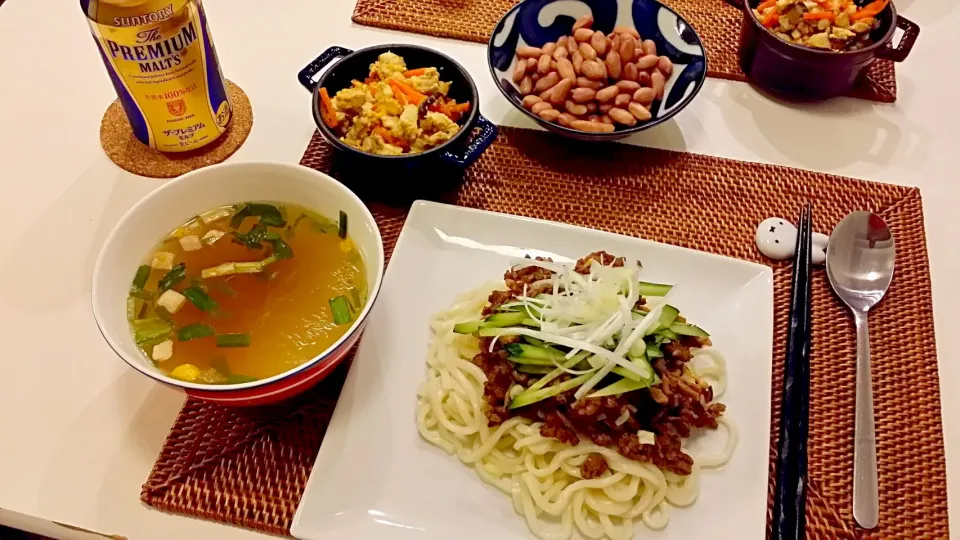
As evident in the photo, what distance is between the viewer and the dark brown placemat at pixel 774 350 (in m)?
1.08

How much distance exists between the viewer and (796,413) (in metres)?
1.13

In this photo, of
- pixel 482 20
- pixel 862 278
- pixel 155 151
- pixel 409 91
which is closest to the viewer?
pixel 862 278

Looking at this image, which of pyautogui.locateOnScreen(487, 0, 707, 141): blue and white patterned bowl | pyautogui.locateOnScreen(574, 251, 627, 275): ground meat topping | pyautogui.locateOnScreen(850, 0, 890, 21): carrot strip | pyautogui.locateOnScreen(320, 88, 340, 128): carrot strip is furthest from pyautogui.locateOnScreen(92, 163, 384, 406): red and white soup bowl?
pyautogui.locateOnScreen(850, 0, 890, 21): carrot strip

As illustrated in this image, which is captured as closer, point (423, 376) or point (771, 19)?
point (423, 376)

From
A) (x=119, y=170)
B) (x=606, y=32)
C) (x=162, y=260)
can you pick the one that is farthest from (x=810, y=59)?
(x=119, y=170)

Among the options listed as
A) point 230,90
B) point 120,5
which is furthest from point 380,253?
point 230,90

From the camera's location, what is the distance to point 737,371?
1180mm

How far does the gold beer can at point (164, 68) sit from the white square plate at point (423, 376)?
523 mm

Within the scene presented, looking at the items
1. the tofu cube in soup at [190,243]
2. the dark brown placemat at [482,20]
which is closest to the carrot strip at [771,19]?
the dark brown placemat at [482,20]

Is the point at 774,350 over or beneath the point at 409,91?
beneath

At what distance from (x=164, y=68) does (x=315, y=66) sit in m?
0.30

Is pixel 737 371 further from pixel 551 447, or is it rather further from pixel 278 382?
pixel 278 382

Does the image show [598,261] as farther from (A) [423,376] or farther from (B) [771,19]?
(B) [771,19]

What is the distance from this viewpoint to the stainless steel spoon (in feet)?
3.73
